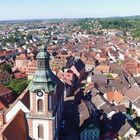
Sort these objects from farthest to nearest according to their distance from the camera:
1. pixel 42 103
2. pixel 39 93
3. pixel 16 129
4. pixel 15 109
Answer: pixel 15 109 → pixel 16 129 → pixel 42 103 → pixel 39 93

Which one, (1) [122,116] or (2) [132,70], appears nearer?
(1) [122,116]

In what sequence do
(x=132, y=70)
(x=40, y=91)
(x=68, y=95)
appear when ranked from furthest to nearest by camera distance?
1. (x=132, y=70)
2. (x=68, y=95)
3. (x=40, y=91)

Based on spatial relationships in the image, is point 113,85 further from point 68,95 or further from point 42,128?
point 42,128

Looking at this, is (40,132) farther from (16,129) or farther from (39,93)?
(39,93)

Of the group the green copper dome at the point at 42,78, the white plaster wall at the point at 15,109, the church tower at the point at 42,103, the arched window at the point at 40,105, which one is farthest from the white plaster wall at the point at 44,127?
the green copper dome at the point at 42,78

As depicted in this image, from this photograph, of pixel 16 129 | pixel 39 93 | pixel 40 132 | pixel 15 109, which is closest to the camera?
pixel 39 93

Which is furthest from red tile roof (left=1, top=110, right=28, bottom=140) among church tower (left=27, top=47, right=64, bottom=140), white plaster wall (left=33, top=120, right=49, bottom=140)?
white plaster wall (left=33, top=120, right=49, bottom=140)

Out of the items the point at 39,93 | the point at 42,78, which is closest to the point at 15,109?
the point at 39,93

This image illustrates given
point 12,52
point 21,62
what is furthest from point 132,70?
point 12,52
